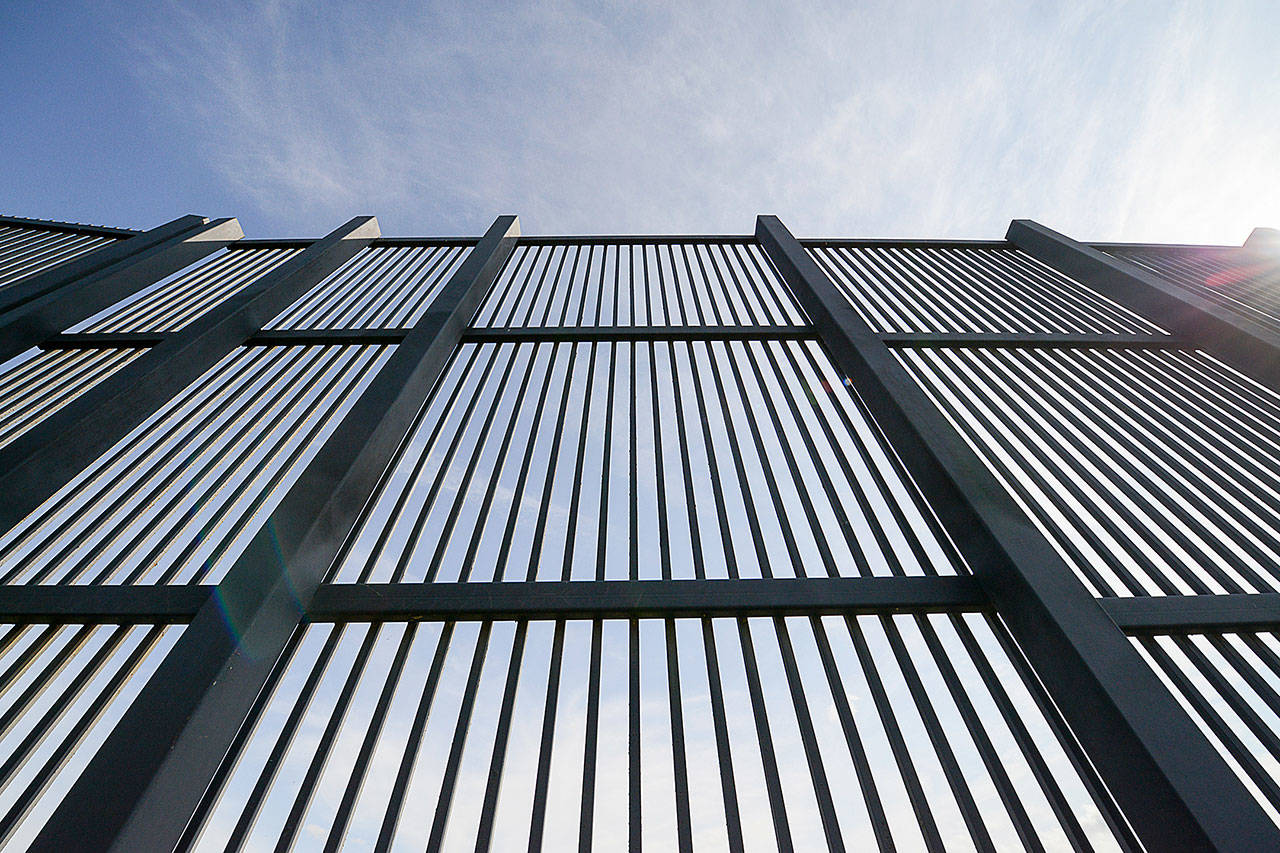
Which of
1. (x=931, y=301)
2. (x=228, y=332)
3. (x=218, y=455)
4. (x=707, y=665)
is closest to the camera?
(x=707, y=665)

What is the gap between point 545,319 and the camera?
412cm

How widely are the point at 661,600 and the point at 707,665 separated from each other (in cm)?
24

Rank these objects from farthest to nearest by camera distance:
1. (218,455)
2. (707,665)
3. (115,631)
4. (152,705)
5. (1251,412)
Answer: (1251,412) → (218,455) → (115,631) → (707,665) → (152,705)

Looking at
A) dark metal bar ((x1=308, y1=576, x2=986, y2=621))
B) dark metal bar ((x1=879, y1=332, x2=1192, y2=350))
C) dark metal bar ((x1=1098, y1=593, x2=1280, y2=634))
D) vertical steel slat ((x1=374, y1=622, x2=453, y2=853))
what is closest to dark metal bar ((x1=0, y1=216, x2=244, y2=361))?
dark metal bar ((x1=308, y1=576, x2=986, y2=621))

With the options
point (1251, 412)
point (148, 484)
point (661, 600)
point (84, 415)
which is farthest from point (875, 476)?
point (84, 415)

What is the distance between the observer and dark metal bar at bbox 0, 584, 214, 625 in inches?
82.7

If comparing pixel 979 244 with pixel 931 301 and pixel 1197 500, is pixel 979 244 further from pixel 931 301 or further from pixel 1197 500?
pixel 1197 500

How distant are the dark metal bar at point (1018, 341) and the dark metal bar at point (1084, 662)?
0.98 metres

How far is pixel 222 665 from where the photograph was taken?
1.75m

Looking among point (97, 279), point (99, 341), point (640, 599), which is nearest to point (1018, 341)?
point (640, 599)

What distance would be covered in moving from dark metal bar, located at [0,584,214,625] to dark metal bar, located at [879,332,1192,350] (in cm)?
340

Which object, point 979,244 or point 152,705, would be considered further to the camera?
point 979,244

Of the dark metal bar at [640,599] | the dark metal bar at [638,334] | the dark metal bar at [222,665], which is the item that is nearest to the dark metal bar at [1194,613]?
the dark metal bar at [640,599]

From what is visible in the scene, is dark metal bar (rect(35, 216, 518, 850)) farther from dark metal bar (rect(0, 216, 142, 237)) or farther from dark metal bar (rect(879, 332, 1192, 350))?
dark metal bar (rect(0, 216, 142, 237))
